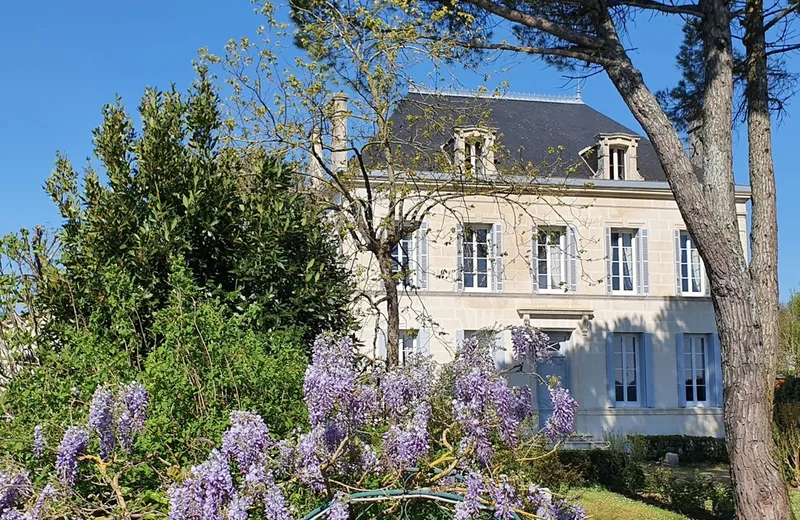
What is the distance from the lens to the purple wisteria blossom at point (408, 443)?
3777 mm

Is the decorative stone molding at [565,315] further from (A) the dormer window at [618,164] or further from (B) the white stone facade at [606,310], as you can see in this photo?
(A) the dormer window at [618,164]

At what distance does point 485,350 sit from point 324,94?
4.79m

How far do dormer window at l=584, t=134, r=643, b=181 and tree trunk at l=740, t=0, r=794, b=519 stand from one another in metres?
11.4

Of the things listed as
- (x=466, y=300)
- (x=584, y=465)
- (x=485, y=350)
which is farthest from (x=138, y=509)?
(x=466, y=300)

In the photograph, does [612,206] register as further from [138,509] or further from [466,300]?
[138,509]

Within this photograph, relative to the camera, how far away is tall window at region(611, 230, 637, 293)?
19969 mm

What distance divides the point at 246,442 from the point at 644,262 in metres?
17.5

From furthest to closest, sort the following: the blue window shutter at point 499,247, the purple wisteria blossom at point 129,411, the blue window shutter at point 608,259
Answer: the blue window shutter at point 608,259 → the blue window shutter at point 499,247 → the purple wisteria blossom at point 129,411

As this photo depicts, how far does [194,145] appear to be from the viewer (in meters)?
6.54

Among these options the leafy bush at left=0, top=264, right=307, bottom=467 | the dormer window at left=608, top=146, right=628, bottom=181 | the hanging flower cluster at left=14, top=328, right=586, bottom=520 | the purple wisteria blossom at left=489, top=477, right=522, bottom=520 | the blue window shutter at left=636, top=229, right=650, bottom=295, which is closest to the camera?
the hanging flower cluster at left=14, top=328, right=586, bottom=520

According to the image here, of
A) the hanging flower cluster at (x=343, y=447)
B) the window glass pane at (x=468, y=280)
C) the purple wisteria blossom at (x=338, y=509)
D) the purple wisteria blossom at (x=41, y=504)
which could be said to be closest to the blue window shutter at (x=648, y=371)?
the window glass pane at (x=468, y=280)

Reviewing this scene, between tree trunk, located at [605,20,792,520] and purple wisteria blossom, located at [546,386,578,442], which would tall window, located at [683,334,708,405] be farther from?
purple wisteria blossom, located at [546,386,578,442]

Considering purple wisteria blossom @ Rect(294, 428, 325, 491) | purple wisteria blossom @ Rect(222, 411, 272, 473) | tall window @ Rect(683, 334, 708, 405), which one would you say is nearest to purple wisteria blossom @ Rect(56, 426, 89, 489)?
purple wisteria blossom @ Rect(222, 411, 272, 473)

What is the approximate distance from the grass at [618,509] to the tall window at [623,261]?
864 centimetres
